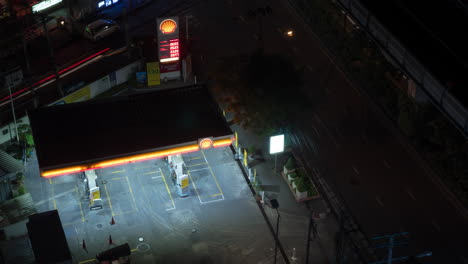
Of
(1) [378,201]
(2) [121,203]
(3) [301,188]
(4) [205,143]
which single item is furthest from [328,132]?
(2) [121,203]

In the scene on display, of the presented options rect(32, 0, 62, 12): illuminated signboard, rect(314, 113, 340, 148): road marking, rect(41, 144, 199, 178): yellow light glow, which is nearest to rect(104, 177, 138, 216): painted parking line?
rect(41, 144, 199, 178): yellow light glow

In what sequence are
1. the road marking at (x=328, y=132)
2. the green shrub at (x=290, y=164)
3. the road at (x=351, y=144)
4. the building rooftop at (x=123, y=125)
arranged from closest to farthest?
the building rooftop at (x=123, y=125) → the road at (x=351, y=144) → the green shrub at (x=290, y=164) → the road marking at (x=328, y=132)

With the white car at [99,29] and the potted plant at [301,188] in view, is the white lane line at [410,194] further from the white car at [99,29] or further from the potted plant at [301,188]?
the white car at [99,29]

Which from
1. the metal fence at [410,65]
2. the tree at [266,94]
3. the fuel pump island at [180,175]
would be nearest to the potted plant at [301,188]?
the tree at [266,94]

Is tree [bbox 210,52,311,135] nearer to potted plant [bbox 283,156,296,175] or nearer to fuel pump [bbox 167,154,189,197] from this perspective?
potted plant [bbox 283,156,296,175]

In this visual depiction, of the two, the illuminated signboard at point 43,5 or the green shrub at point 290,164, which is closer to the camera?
the green shrub at point 290,164

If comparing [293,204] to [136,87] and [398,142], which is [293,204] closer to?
[398,142]

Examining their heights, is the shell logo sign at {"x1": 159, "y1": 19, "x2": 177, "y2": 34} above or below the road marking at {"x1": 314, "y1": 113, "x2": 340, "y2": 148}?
above

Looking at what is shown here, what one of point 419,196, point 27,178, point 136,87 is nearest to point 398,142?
point 419,196

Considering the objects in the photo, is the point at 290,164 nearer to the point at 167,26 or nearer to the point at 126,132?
the point at 126,132
